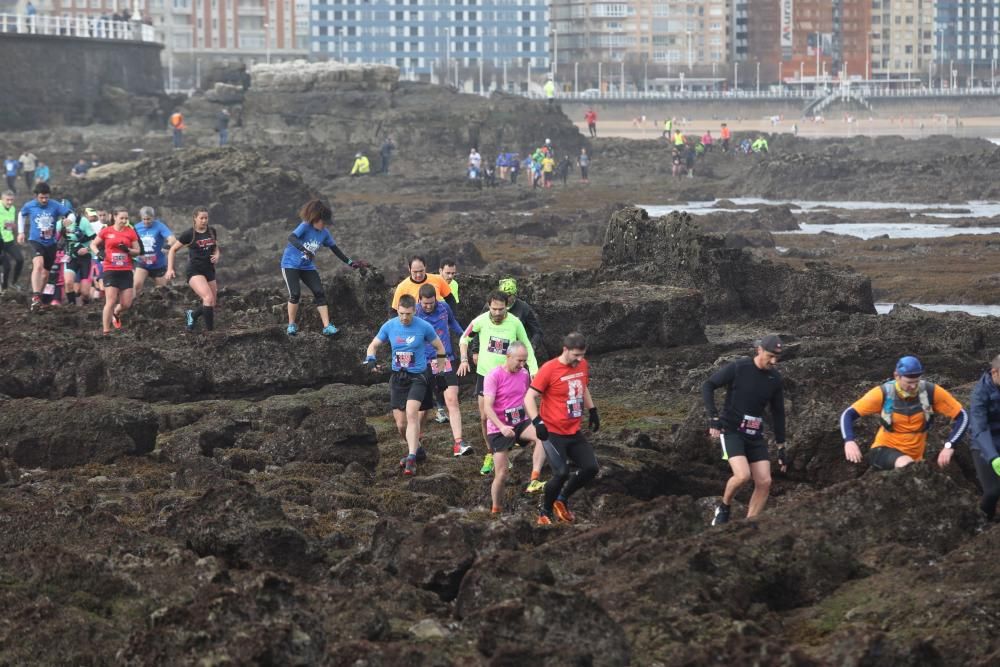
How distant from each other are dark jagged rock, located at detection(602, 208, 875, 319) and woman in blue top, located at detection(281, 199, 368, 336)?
18.4ft

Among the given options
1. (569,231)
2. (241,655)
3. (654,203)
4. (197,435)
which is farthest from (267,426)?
(654,203)

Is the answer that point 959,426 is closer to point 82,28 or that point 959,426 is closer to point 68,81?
point 68,81

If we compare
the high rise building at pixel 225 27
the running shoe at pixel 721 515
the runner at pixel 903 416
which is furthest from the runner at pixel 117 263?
the high rise building at pixel 225 27

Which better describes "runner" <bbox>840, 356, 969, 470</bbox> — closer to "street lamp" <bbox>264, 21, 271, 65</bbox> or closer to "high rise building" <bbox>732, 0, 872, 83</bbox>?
"street lamp" <bbox>264, 21, 271, 65</bbox>

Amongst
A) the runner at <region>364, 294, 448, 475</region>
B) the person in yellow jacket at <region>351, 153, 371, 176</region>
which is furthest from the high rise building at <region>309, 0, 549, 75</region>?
the runner at <region>364, 294, 448, 475</region>

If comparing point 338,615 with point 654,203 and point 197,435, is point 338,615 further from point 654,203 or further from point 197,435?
point 654,203

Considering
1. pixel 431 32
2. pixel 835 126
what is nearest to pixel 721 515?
pixel 835 126

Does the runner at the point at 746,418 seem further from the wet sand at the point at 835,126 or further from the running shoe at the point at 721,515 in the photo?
the wet sand at the point at 835,126

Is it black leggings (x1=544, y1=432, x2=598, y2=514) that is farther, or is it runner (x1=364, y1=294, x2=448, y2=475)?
runner (x1=364, y1=294, x2=448, y2=475)

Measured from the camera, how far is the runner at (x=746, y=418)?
11898 millimetres

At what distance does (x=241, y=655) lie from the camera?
7.83 meters

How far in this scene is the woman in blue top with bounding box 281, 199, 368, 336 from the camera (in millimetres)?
17375

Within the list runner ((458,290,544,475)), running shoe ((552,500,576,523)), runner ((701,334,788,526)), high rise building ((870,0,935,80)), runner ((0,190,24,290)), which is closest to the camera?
runner ((701,334,788,526))

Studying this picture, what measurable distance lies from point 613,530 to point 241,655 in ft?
11.2
